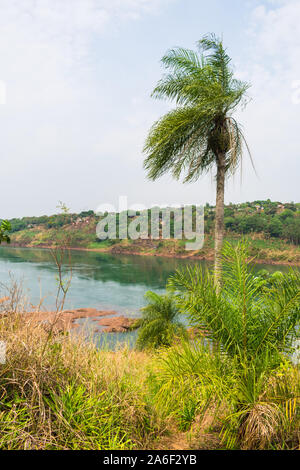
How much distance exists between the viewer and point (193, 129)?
8.80m

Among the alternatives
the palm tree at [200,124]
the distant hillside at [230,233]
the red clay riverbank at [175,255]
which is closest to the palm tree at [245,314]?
the palm tree at [200,124]

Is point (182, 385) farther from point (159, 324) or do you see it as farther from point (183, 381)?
point (159, 324)

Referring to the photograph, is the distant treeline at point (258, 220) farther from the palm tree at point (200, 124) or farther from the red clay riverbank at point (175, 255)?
the palm tree at point (200, 124)

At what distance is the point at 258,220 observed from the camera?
56.2m

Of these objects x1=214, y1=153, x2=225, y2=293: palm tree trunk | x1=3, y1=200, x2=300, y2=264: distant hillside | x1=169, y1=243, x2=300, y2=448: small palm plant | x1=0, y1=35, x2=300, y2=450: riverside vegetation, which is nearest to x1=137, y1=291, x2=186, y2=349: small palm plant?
x1=214, y1=153, x2=225, y2=293: palm tree trunk

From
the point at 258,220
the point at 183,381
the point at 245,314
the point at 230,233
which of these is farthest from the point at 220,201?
the point at 258,220

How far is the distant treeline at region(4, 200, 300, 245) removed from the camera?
51.2m

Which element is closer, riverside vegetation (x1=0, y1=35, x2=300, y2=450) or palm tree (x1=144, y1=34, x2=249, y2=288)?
riverside vegetation (x1=0, y1=35, x2=300, y2=450)

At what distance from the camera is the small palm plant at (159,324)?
446 inches

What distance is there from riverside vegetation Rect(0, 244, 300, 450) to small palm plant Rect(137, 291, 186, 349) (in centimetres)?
698

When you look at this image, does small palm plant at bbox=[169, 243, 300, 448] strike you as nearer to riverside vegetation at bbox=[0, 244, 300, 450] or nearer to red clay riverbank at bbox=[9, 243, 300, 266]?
riverside vegetation at bbox=[0, 244, 300, 450]

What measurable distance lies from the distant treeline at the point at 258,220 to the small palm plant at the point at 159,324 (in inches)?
1216

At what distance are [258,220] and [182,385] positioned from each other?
2191 inches
